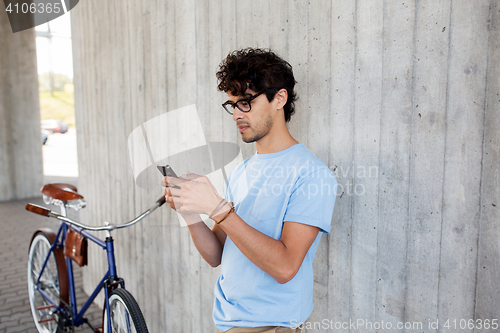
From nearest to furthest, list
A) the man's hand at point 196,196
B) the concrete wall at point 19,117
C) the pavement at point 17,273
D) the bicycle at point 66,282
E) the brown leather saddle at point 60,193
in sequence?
the man's hand at point 196,196 < the bicycle at point 66,282 < the brown leather saddle at point 60,193 < the pavement at point 17,273 < the concrete wall at point 19,117

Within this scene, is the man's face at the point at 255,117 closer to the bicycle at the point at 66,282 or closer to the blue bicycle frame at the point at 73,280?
the bicycle at the point at 66,282

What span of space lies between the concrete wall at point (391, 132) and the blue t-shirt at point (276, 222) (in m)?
0.23

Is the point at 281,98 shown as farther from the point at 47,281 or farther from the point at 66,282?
the point at 47,281

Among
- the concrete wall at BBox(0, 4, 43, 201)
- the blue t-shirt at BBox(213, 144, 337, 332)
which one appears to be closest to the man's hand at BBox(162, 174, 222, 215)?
the blue t-shirt at BBox(213, 144, 337, 332)

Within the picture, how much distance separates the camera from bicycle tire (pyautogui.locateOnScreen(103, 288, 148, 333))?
171cm

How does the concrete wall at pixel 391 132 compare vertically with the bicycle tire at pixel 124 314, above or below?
above

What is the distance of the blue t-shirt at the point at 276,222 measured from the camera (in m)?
1.06

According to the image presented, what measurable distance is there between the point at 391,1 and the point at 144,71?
5.85 ft


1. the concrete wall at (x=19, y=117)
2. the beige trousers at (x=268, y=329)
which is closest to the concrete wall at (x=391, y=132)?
the beige trousers at (x=268, y=329)

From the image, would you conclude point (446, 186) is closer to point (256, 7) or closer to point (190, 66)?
point (256, 7)

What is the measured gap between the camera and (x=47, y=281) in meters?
2.75

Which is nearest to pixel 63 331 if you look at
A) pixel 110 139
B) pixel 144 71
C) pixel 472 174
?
pixel 110 139

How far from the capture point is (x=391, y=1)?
1.16 m

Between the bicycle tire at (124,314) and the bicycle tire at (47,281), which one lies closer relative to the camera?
the bicycle tire at (124,314)
